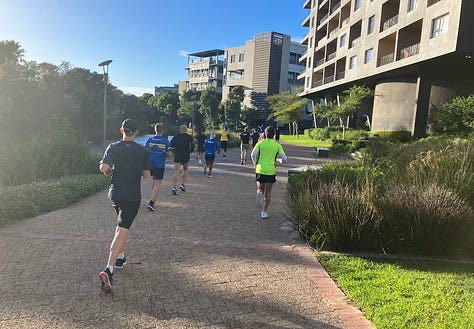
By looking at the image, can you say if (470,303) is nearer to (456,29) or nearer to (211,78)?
(456,29)

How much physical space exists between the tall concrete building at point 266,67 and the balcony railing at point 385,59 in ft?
146

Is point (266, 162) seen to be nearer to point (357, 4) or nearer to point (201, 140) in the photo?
point (201, 140)

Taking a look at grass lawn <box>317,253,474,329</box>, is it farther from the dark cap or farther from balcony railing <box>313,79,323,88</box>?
balcony railing <box>313,79,323,88</box>

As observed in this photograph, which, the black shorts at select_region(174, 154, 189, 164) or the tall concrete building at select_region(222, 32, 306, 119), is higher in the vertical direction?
the tall concrete building at select_region(222, 32, 306, 119)

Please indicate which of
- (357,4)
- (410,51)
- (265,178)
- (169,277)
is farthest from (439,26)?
(169,277)

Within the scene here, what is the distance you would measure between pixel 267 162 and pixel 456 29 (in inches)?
759

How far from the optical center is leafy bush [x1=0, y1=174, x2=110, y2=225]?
6.48 m

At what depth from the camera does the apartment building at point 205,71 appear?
94.2 meters

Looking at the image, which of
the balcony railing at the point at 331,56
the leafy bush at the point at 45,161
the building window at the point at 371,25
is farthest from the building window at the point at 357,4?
the leafy bush at the point at 45,161

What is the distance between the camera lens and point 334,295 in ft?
13.0

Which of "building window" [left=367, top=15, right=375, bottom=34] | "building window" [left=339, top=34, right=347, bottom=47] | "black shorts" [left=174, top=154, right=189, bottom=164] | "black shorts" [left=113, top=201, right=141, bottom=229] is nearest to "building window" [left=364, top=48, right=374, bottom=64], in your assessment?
"building window" [left=367, top=15, right=375, bottom=34]

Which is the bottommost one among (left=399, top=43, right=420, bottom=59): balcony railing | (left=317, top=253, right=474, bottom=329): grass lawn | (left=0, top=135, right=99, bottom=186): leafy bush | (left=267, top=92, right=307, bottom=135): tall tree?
(left=317, top=253, right=474, bottom=329): grass lawn

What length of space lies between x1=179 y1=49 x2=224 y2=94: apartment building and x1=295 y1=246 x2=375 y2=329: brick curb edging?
86980 mm

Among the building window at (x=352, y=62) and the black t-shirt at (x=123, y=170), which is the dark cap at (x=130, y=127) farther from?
the building window at (x=352, y=62)
